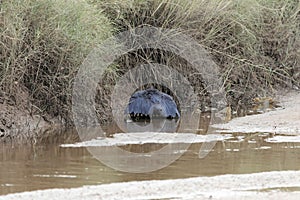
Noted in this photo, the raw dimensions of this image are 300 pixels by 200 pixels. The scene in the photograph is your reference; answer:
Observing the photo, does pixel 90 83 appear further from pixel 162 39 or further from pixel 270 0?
pixel 270 0

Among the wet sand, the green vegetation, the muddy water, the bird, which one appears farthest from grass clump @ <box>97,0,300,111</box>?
the wet sand

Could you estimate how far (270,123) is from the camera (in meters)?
9.76

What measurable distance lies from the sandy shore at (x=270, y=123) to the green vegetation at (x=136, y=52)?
1.06m

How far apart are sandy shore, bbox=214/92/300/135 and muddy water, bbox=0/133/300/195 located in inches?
37.8

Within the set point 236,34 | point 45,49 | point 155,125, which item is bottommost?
point 155,125

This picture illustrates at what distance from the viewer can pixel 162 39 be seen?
10.7 metres

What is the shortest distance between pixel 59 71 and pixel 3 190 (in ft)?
12.3

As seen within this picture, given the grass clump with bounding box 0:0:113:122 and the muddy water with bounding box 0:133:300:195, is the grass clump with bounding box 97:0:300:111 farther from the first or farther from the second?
the muddy water with bounding box 0:133:300:195

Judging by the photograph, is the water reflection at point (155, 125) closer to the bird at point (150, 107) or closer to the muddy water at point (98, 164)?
the bird at point (150, 107)

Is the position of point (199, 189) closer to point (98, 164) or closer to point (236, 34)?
point (98, 164)

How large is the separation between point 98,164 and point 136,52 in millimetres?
3982

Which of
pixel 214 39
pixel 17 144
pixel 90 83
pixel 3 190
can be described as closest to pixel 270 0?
pixel 214 39

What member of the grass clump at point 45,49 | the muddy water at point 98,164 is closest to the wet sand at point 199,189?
the muddy water at point 98,164

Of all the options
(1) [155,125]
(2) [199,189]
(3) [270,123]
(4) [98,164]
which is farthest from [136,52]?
(2) [199,189]
